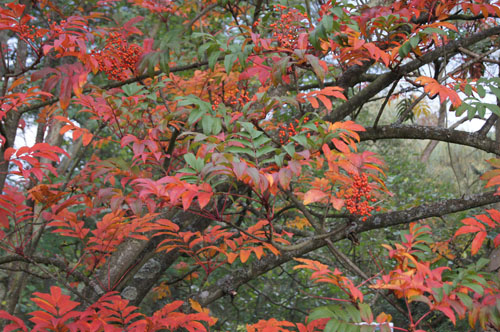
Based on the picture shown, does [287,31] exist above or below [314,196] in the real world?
above

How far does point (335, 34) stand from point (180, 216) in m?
1.25

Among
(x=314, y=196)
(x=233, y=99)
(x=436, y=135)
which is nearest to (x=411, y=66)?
(x=436, y=135)

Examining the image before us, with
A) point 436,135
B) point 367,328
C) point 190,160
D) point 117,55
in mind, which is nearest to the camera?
point 367,328

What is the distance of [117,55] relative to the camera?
1982mm

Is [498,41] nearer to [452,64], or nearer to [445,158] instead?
[452,64]

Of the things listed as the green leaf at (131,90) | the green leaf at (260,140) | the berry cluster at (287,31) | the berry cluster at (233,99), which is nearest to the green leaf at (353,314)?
the green leaf at (260,140)

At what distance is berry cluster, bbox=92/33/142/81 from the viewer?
1997mm

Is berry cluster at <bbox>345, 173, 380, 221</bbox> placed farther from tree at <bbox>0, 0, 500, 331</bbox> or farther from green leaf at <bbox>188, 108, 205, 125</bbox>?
green leaf at <bbox>188, 108, 205, 125</bbox>

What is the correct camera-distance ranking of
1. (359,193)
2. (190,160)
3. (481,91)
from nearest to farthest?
(190,160) < (359,193) < (481,91)

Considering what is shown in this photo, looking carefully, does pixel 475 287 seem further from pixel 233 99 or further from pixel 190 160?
pixel 233 99

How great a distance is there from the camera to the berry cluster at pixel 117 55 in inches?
78.6

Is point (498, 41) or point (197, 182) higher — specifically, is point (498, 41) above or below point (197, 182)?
above

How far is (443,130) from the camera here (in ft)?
6.83

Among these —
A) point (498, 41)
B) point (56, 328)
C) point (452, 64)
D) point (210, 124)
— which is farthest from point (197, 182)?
point (452, 64)
